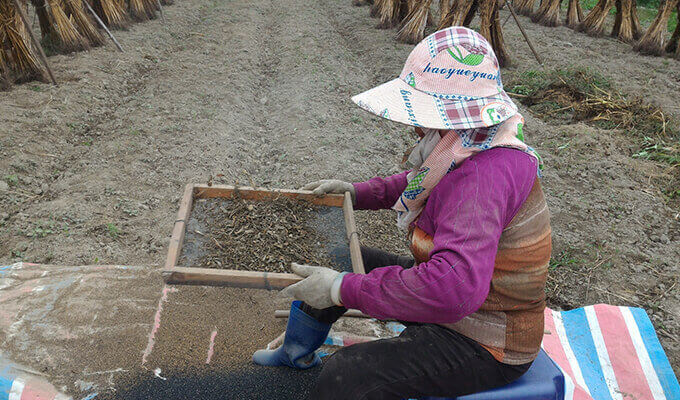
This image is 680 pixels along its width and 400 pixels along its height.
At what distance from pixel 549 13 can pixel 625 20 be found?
5.55 feet

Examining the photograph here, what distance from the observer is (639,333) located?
99.0 inches

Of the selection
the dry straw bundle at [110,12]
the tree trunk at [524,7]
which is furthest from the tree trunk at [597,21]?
the dry straw bundle at [110,12]

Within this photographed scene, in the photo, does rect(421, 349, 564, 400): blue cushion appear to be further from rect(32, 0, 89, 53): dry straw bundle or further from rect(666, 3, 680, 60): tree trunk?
rect(666, 3, 680, 60): tree trunk

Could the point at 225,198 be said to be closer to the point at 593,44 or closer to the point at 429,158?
the point at 429,158

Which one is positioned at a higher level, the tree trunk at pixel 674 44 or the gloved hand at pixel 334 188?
the gloved hand at pixel 334 188

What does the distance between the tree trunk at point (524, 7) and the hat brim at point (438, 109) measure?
11.9 meters

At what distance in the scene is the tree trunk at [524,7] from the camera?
1166cm

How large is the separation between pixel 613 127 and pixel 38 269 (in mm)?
5705

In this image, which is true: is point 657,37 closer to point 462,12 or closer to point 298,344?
point 462,12

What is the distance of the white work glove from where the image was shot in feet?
5.02

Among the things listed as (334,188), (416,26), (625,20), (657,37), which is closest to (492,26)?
(416,26)

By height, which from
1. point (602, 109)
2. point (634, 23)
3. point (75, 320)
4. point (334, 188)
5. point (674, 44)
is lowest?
point (674, 44)

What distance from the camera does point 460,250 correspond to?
129cm

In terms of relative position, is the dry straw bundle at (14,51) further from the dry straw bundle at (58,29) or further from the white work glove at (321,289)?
the white work glove at (321,289)
